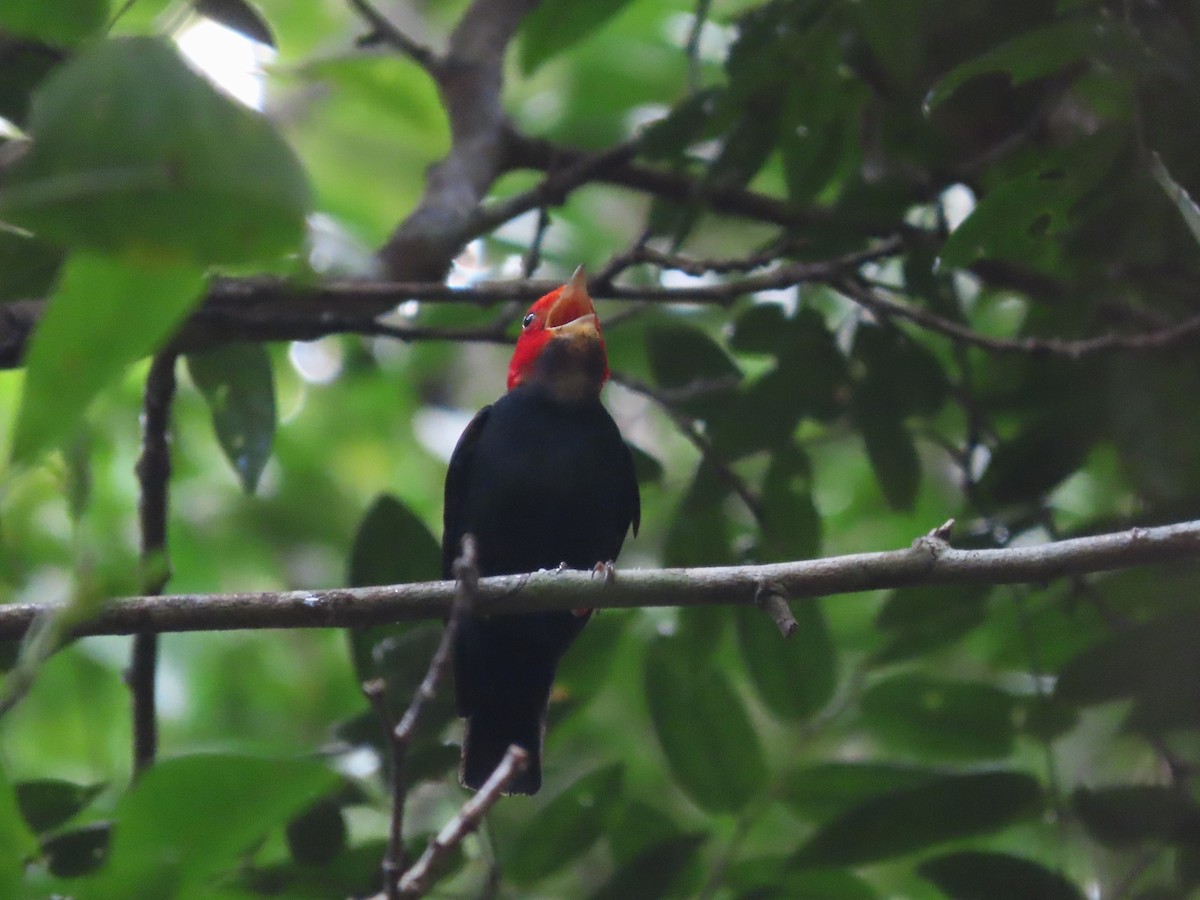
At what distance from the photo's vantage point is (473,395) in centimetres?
774

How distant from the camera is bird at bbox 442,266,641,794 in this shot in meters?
3.64

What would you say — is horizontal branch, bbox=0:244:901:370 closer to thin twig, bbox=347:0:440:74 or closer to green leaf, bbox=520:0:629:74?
green leaf, bbox=520:0:629:74

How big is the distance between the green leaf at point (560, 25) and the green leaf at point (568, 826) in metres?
1.91

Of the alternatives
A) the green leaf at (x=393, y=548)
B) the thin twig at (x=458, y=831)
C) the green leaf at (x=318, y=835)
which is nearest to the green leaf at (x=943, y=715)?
the green leaf at (x=393, y=548)

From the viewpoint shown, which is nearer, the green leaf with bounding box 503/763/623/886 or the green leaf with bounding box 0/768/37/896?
the green leaf with bounding box 0/768/37/896

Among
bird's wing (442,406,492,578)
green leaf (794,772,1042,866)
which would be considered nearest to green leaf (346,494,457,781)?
bird's wing (442,406,492,578)

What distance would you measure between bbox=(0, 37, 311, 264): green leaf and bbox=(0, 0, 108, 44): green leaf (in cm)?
44

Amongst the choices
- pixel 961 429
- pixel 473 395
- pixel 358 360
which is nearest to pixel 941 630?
pixel 961 429

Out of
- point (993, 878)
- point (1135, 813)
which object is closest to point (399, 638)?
point (993, 878)

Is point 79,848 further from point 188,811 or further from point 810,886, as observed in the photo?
point 810,886

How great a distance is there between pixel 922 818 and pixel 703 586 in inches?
36.2

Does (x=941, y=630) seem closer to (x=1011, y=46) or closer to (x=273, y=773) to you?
(x=1011, y=46)

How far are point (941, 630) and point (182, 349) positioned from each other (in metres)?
1.99

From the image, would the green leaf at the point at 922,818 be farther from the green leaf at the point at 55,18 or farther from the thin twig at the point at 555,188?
the green leaf at the point at 55,18
